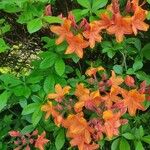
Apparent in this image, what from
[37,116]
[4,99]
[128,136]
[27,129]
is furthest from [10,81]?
[128,136]

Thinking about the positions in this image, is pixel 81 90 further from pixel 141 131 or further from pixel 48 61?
pixel 141 131

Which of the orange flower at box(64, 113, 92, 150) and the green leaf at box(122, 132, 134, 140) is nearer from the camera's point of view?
the orange flower at box(64, 113, 92, 150)

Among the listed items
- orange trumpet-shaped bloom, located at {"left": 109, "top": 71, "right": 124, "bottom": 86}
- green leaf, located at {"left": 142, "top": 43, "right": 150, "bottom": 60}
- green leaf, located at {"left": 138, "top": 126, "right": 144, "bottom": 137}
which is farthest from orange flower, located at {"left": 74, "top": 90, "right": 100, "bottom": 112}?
green leaf, located at {"left": 142, "top": 43, "right": 150, "bottom": 60}

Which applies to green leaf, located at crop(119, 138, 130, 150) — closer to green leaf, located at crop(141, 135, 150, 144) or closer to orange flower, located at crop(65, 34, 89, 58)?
green leaf, located at crop(141, 135, 150, 144)

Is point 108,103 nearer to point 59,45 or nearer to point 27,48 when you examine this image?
point 59,45

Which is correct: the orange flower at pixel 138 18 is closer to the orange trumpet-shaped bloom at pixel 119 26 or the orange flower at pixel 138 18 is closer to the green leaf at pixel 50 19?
the orange trumpet-shaped bloom at pixel 119 26

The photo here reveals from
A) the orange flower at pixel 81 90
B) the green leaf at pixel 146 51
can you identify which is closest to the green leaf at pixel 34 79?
the orange flower at pixel 81 90
